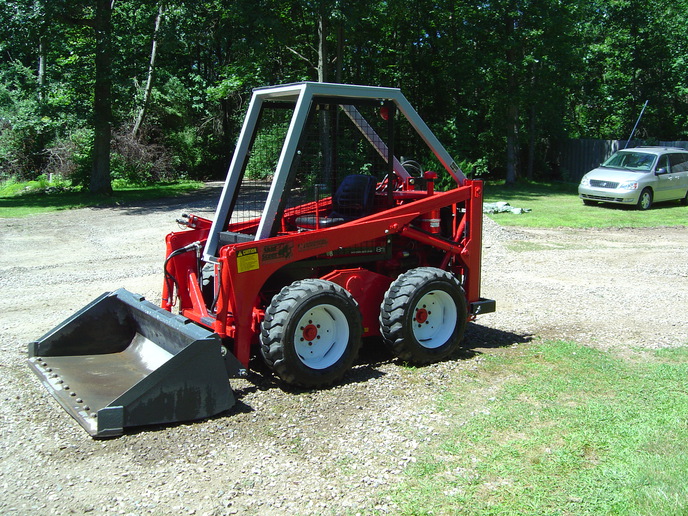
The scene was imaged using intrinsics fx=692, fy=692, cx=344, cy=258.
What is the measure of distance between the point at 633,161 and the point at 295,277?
17.2m

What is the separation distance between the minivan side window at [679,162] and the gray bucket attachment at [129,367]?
1868 centimetres

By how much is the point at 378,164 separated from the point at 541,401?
2.68 meters

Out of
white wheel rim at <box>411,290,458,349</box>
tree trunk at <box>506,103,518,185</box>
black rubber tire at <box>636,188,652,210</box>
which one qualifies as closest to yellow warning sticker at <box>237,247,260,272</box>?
white wheel rim at <box>411,290,458,349</box>

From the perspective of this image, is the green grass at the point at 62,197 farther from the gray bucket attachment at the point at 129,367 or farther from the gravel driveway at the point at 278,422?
the gray bucket attachment at the point at 129,367

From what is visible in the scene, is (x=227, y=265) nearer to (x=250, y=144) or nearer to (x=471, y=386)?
(x=250, y=144)

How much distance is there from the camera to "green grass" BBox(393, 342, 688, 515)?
3.96m

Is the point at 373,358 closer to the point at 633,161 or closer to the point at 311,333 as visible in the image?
the point at 311,333

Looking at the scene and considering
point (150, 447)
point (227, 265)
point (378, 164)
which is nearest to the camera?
point (150, 447)

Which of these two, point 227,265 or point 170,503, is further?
point 227,265

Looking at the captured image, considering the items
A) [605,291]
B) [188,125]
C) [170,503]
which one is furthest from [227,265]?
[188,125]

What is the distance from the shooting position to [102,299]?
6.27 metres

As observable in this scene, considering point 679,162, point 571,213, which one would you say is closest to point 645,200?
point 679,162

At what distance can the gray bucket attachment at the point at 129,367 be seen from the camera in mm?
4746

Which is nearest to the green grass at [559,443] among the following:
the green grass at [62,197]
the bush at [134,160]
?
the green grass at [62,197]
